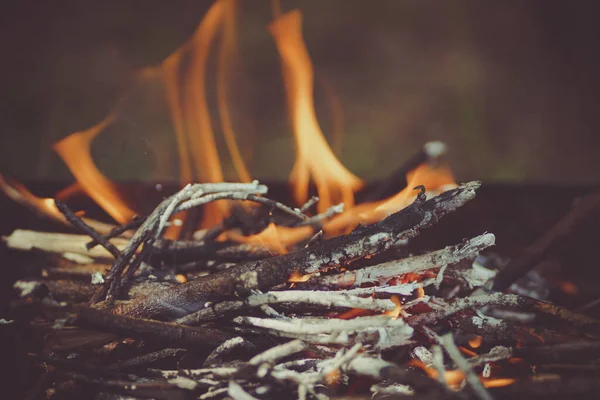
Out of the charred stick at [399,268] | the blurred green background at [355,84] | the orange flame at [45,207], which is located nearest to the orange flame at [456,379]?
the charred stick at [399,268]

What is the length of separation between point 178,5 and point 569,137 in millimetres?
2591

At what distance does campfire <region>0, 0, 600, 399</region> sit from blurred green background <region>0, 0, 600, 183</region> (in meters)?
0.85

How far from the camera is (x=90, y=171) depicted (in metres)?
2.20

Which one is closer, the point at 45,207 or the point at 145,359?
the point at 145,359

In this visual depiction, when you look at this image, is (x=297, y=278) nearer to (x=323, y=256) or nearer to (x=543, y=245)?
(x=323, y=256)

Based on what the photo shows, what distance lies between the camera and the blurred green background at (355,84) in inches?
99.2

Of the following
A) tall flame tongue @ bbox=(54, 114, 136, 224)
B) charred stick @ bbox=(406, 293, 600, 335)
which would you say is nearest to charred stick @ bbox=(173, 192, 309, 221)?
tall flame tongue @ bbox=(54, 114, 136, 224)

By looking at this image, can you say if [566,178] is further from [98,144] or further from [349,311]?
[98,144]

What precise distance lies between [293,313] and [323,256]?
0.74 ft

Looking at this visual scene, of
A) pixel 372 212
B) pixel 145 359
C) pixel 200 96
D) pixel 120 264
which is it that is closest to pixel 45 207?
pixel 120 264

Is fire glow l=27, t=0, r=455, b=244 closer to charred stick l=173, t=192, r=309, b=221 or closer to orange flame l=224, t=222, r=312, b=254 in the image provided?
orange flame l=224, t=222, r=312, b=254

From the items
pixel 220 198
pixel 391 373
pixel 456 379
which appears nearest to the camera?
pixel 391 373

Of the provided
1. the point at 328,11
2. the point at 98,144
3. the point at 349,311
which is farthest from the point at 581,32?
the point at 98,144

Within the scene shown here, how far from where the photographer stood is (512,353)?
115 cm
